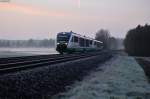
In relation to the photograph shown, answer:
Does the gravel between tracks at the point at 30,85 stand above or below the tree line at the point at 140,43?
below

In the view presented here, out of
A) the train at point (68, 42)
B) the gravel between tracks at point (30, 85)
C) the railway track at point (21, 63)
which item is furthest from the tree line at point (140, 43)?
the gravel between tracks at point (30, 85)

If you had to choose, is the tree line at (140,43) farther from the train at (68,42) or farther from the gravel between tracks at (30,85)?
the gravel between tracks at (30,85)

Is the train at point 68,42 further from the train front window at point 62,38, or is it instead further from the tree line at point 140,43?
the tree line at point 140,43

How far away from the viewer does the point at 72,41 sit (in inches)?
1729

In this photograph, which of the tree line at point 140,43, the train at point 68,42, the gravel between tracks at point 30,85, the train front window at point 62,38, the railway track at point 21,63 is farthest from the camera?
the tree line at point 140,43

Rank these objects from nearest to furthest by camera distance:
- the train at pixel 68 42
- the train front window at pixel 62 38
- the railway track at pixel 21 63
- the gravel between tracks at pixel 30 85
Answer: the gravel between tracks at pixel 30 85 → the railway track at pixel 21 63 → the train at pixel 68 42 → the train front window at pixel 62 38

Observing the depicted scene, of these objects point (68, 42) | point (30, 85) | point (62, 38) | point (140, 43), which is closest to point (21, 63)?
point (30, 85)

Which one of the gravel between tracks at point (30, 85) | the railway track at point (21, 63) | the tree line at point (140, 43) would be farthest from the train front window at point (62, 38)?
the tree line at point (140, 43)

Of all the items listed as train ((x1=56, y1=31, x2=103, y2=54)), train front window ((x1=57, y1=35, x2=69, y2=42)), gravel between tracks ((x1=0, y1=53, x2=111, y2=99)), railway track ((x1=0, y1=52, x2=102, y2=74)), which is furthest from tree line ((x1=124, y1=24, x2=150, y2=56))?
gravel between tracks ((x1=0, y1=53, x2=111, y2=99))

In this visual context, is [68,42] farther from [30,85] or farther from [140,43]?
[140,43]

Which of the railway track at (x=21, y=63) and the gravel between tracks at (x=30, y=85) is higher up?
the railway track at (x=21, y=63)

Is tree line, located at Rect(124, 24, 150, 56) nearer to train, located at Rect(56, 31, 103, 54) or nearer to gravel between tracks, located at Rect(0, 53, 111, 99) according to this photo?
train, located at Rect(56, 31, 103, 54)

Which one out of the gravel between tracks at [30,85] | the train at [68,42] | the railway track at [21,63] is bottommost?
the gravel between tracks at [30,85]

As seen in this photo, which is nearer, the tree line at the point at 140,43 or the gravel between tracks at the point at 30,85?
the gravel between tracks at the point at 30,85
